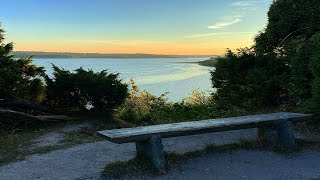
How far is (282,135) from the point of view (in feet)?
22.9

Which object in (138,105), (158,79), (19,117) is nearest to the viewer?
(19,117)

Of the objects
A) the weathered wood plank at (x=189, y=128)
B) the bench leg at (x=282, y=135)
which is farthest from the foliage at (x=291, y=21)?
the weathered wood plank at (x=189, y=128)

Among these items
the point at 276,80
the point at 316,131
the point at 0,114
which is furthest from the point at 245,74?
the point at 0,114

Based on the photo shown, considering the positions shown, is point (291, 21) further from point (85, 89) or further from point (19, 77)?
point (19, 77)

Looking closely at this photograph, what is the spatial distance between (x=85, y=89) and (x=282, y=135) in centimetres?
514

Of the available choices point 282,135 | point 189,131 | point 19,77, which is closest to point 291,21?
point 282,135

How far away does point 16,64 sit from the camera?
9.91m

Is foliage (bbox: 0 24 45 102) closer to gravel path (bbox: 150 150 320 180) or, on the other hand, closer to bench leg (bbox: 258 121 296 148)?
gravel path (bbox: 150 150 320 180)

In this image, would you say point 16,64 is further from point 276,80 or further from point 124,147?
point 276,80

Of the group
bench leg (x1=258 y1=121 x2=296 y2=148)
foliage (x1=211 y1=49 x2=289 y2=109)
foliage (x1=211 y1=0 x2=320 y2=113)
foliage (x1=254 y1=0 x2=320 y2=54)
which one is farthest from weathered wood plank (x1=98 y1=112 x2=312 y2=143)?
foliage (x1=254 y1=0 x2=320 y2=54)

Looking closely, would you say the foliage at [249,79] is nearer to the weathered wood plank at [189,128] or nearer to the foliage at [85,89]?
the foliage at [85,89]

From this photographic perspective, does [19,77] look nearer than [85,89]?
Yes

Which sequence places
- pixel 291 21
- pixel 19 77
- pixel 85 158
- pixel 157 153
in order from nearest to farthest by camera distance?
pixel 157 153, pixel 85 158, pixel 19 77, pixel 291 21

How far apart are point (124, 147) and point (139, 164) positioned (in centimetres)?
150
